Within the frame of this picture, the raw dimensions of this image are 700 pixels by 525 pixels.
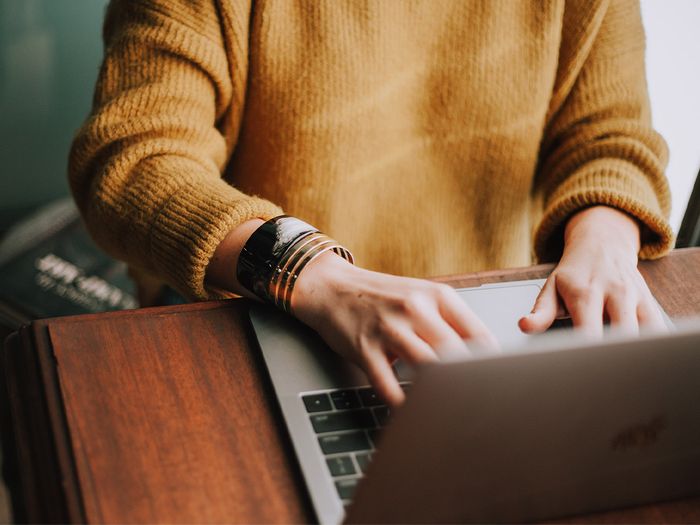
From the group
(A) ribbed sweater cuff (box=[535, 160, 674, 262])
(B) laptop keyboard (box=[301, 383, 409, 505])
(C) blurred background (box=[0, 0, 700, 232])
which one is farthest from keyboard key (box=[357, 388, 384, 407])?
(C) blurred background (box=[0, 0, 700, 232])

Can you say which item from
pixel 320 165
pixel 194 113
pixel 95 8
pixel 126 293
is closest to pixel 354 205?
pixel 320 165

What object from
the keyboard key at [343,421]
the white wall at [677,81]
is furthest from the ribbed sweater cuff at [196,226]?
the white wall at [677,81]

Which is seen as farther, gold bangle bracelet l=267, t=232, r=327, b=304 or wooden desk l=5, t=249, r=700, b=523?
gold bangle bracelet l=267, t=232, r=327, b=304

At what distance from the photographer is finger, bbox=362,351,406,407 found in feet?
1.56

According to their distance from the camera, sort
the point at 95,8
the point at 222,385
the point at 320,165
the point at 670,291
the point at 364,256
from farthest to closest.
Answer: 1. the point at 95,8
2. the point at 364,256
3. the point at 320,165
4. the point at 670,291
5. the point at 222,385

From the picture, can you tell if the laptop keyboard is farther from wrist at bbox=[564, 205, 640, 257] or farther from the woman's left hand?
wrist at bbox=[564, 205, 640, 257]

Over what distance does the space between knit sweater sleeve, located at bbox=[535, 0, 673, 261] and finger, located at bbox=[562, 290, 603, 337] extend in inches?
7.2

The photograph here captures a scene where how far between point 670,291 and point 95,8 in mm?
1421

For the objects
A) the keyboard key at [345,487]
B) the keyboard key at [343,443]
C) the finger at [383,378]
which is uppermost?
the finger at [383,378]

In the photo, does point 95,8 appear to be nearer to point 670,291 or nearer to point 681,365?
point 670,291

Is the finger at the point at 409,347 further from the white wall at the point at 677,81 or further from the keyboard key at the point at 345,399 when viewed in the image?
the white wall at the point at 677,81

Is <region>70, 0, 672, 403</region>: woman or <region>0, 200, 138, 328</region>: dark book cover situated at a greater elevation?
<region>70, 0, 672, 403</region>: woman

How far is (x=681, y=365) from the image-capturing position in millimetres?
371

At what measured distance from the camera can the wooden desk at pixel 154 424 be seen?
0.41m
